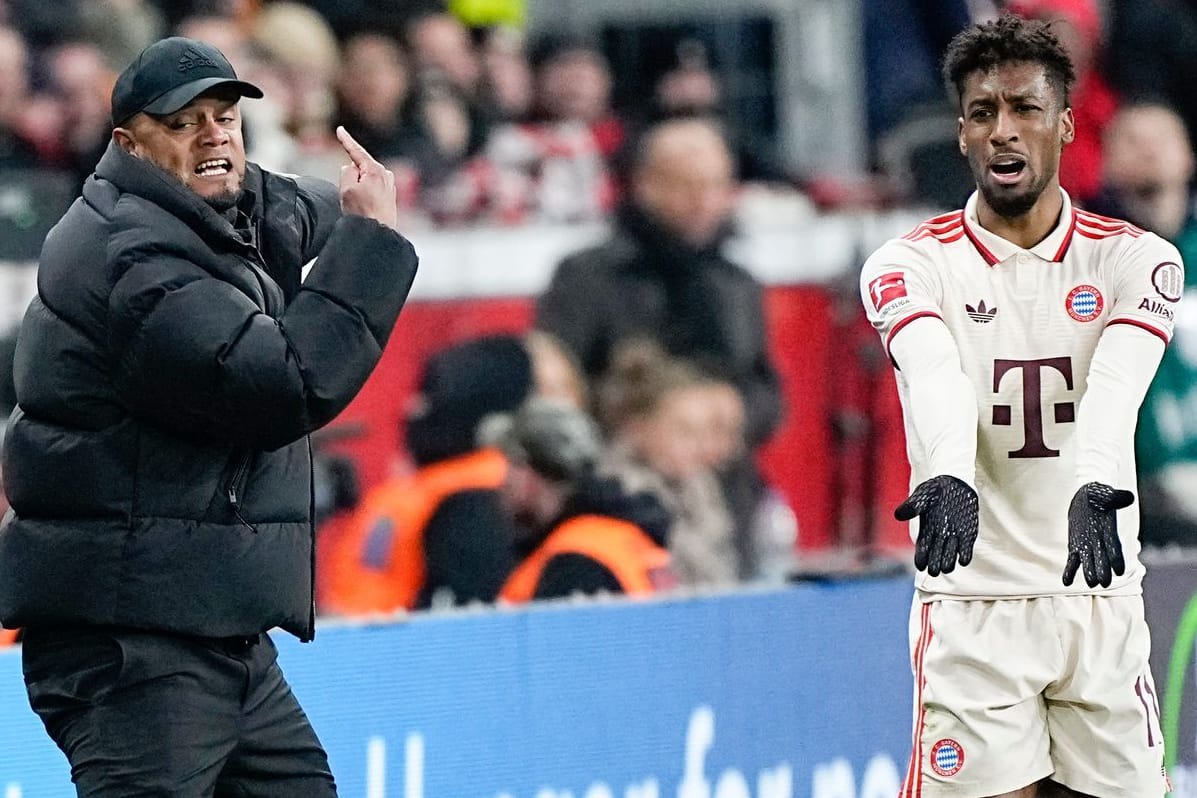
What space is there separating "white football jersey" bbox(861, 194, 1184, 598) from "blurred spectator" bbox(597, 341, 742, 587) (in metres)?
2.63

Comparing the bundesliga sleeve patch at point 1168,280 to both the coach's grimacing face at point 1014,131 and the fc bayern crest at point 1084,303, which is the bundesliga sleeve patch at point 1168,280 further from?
the coach's grimacing face at point 1014,131

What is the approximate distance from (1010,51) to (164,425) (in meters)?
1.89

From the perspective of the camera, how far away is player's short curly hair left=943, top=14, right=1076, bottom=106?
4781mm

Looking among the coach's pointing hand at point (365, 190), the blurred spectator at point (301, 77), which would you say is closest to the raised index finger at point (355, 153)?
the coach's pointing hand at point (365, 190)

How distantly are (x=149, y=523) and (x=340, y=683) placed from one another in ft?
4.53

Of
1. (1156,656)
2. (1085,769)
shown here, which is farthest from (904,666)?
(1085,769)

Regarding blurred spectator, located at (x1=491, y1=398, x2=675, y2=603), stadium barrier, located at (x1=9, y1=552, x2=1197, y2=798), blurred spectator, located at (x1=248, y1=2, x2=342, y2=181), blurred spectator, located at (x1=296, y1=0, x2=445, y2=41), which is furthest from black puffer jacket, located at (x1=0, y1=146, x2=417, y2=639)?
blurred spectator, located at (x1=296, y1=0, x2=445, y2=41)

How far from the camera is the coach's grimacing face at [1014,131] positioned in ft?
15.6

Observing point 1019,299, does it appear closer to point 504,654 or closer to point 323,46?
point 504,654

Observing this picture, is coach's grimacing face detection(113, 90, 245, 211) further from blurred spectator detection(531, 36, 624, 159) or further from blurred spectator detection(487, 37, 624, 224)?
blurred spectator detection(531, 36, 624, 159)

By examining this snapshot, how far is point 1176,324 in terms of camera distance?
777 centimetres

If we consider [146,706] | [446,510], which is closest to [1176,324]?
[446,510]

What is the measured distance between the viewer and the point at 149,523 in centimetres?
424

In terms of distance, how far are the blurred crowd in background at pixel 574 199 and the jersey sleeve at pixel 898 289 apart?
166cm
